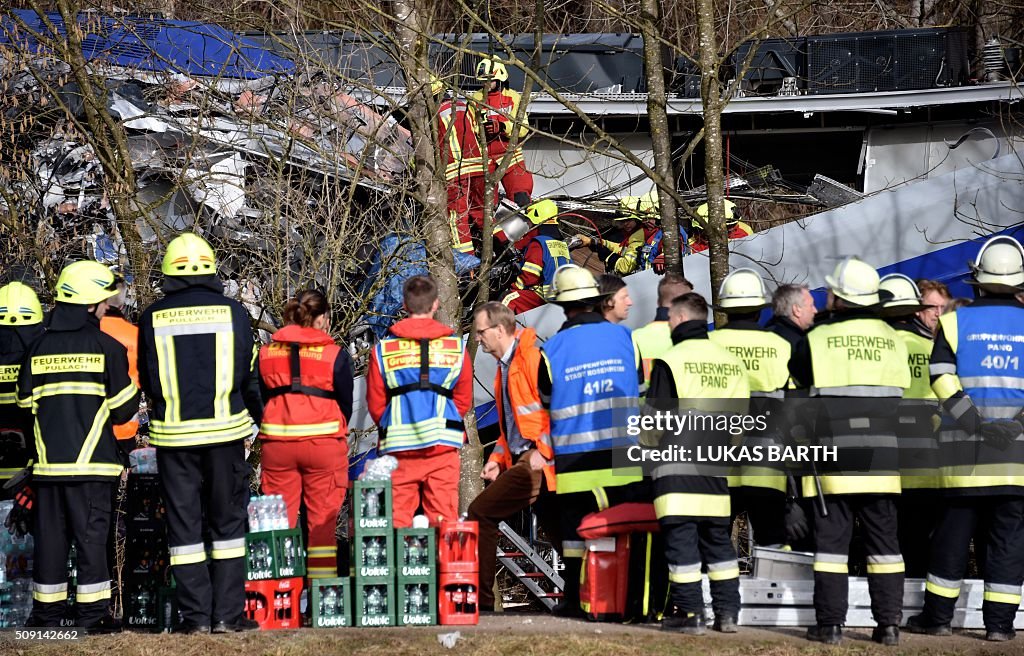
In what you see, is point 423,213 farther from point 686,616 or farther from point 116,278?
point 686,616

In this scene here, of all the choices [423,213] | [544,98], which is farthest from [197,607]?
[544,98]

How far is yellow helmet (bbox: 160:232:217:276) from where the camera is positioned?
718 centimetres

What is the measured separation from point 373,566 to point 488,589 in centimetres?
138

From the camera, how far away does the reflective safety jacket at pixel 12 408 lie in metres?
8.18

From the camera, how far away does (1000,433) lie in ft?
22.6

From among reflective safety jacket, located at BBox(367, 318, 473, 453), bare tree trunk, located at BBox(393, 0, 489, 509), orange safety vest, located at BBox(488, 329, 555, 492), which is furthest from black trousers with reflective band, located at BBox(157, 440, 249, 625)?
bare tree trunk, located at BBox(393, 0, 489, 509)

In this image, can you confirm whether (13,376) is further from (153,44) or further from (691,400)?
(153,44)

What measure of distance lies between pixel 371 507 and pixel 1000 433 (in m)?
3.58

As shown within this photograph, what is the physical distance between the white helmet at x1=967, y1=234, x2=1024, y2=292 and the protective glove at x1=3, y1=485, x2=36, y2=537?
577cm

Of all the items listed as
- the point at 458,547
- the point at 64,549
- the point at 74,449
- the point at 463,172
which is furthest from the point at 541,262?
the point at 64,549

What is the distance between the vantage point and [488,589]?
8383 millimetres

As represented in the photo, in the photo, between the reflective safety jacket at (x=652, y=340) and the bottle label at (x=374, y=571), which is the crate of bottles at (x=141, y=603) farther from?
the reflective safety jacket at (x=652, y=340)

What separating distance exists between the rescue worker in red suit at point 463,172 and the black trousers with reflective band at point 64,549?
5122 mm

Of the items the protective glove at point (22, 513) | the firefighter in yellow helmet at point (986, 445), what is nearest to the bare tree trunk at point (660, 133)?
the firefighter in yellow helmet at point (986, 445)
